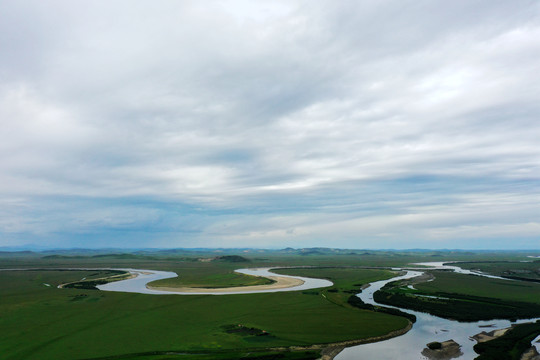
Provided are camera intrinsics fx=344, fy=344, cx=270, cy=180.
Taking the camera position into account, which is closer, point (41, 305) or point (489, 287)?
point (41, 305)

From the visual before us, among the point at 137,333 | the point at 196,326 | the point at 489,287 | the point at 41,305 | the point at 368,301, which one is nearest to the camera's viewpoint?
the point at 137,333

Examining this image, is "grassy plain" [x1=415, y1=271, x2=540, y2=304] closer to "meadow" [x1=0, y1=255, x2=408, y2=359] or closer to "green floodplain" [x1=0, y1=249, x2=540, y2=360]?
"green floodplain" [x1=0, y1=249, x2=540, y2=360]

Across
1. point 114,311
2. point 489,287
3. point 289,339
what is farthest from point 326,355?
point 489,287

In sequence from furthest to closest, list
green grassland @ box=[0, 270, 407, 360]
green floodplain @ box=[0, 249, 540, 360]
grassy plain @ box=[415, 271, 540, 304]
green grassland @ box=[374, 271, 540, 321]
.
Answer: grassy plain @ box=[415, 271, 540, 304], green grassland @ box=[374, 271, 540, 321], green grassland @ box=[0, 270, 407, 360], green floodplain @ box=[0, 249, 540, 360]

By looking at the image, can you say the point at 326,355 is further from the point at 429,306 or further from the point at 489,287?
the point at 489,287

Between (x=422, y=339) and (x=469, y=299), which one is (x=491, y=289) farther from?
(x=422, y=339)

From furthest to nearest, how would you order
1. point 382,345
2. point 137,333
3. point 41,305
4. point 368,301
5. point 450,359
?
1. point 368,301
2. point 41,305
3. point 137,333
4. point 382,345
5. point 450,359

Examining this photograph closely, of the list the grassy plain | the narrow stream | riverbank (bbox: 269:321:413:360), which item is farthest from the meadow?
the grassy plain
